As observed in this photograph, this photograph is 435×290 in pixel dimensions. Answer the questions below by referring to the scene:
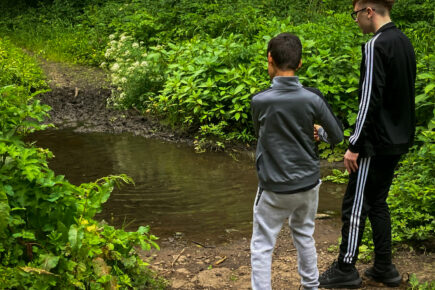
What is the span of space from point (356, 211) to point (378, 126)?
65 cm

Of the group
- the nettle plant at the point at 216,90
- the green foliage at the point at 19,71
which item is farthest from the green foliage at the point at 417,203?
the green foliage at the point at 19,71

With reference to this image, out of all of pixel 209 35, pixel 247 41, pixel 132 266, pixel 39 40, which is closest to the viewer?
pixel 132 266

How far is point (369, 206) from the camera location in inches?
164

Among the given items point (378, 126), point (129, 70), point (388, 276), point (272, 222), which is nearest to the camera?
point (272, 222)

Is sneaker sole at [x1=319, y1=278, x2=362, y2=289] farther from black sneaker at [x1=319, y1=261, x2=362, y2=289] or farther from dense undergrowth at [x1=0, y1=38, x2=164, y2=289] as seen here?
dense undergrowth at [x1=0, y1=38, x2=164, y2=289]

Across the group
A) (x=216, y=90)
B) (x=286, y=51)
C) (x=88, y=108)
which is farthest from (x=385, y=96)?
(x=88, y=108)

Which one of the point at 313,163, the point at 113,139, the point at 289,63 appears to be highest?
the point at 289,63

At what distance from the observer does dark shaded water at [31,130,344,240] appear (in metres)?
6.28

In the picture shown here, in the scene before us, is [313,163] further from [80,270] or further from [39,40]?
[39,40]

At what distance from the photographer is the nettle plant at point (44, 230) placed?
3.44 meters

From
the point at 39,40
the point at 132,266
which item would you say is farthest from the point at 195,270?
the point at 39,40

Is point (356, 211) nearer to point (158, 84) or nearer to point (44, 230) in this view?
point (44, 230)

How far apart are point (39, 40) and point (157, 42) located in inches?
190

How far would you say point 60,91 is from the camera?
1212cm
